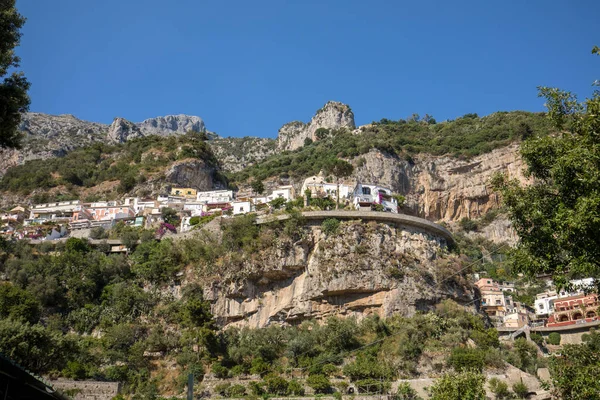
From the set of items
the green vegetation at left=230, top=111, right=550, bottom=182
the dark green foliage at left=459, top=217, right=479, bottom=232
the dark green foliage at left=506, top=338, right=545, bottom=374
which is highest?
the green vegetation at left=230, top=111, right=550, bottom=182

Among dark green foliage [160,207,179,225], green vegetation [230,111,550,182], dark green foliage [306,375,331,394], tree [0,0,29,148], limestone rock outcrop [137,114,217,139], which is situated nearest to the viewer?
tree [0,0,29,148]

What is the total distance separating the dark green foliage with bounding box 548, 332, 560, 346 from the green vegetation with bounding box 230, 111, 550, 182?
1123 inches

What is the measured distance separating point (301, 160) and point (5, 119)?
242 feet

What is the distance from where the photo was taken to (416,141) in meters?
84.4

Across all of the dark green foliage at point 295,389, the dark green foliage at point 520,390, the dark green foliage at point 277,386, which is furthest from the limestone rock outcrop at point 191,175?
the dark green foliage at point 520,390

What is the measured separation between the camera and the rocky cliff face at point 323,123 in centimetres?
11256

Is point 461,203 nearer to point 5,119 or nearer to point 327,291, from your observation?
point 327,291

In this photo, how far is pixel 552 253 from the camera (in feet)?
45.2

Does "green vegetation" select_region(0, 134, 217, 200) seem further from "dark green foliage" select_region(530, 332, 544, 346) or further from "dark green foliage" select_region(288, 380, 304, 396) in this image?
"dark green foliage" select_region(288, 380, 304, 396)

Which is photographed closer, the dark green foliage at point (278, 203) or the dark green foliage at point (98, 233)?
the dark green foliage at point (278, 203)

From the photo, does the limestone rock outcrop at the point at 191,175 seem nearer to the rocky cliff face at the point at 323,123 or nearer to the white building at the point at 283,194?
the white building at the point at 283,194

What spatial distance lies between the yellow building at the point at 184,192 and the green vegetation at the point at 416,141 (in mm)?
13696

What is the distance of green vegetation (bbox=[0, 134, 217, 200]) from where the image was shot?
2936 inches

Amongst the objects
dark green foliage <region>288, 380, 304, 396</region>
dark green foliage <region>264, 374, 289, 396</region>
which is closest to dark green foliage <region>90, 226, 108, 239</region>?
dark green foliage <region>264, 374, 289, 396</region>
